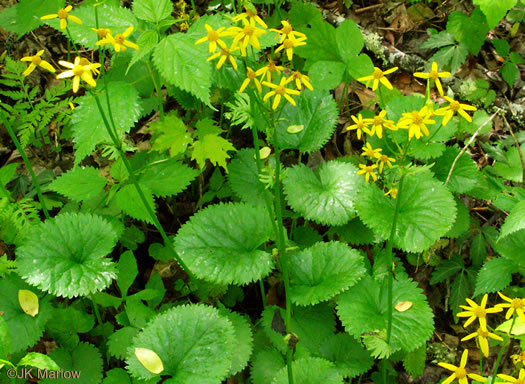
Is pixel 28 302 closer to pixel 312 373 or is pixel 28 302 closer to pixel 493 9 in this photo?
pixel 312 373

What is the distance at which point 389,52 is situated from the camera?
3402mm

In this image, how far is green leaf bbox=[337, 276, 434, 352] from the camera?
75.9 inches

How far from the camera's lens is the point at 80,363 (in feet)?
6.58

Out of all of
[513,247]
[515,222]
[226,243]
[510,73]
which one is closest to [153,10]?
[226,243]

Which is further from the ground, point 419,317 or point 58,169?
point 58,169

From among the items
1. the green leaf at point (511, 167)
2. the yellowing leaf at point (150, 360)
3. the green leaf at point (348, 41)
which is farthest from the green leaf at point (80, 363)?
the green leaf at point (511, 167)

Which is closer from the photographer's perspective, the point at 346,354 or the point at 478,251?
the point at 346,354

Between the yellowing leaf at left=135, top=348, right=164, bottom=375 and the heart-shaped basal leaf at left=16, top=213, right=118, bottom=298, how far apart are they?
14.0 inches

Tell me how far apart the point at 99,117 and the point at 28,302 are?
82 cm

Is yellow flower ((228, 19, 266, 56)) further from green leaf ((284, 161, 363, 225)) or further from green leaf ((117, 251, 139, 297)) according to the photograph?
green leaf ((117, 251, 139, 297))

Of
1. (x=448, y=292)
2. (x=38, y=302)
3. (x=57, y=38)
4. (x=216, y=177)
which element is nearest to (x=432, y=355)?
(x=448, y=292)

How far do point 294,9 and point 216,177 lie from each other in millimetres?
1275

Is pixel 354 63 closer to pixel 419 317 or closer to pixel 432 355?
pixel 419 317

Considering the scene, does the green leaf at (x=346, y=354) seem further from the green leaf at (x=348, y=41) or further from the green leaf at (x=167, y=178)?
the green leaf at (x=348, y=41)
